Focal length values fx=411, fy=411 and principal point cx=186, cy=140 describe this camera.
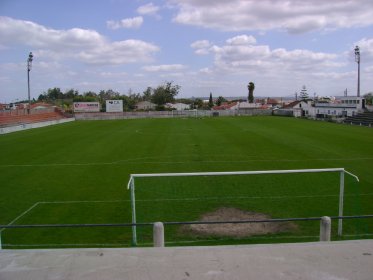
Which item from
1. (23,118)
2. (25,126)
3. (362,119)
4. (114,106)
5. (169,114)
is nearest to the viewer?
(25,126)

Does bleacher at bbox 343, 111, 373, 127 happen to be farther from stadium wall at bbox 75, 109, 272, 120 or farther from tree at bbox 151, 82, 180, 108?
tree at bbox 151, 82, 180, 108

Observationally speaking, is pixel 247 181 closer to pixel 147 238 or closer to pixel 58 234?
pixel 147 238

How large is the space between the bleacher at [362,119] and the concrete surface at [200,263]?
4710 centimetres

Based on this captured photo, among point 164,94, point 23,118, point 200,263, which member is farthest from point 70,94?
point 200,263

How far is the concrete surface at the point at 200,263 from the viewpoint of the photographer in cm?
600

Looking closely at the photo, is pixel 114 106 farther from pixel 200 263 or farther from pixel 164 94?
pixel 200 263

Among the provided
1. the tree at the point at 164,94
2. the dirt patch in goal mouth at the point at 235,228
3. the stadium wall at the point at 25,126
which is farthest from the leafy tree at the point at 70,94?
the dirt patch in goal mouth at the point at 235,228

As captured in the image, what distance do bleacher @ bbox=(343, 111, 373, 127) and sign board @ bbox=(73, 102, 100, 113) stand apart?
173ft

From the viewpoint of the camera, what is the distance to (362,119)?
5466cm

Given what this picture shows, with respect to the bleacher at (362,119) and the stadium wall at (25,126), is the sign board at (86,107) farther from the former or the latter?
the bleacher at (362,119)

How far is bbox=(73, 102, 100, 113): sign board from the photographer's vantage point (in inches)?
3457

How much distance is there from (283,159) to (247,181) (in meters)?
7.99

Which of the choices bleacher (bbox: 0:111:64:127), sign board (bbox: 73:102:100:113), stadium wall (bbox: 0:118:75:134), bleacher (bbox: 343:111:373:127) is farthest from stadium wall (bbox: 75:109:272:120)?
bleacher (bbox: 343:111:373:127)

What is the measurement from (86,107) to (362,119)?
56.5 meters
